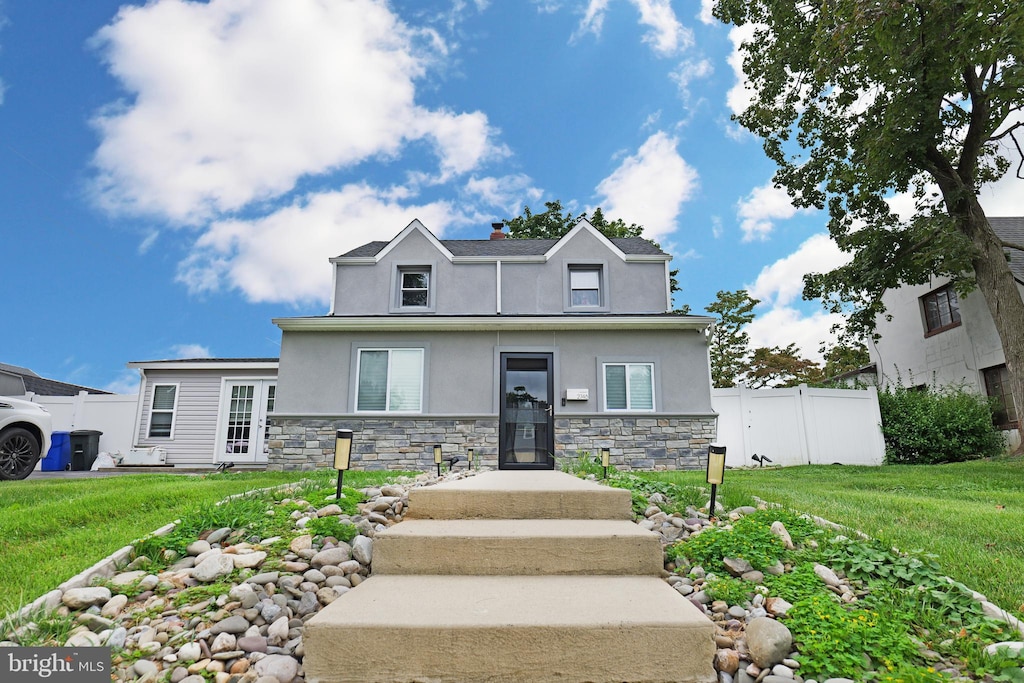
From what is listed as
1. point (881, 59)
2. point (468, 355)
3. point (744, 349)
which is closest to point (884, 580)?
point (468, 355)

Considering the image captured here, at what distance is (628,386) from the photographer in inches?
397

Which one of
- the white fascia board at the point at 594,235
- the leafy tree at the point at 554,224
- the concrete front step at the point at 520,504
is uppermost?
the leafy tree at the point at 554,224

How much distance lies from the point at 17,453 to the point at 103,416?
7.68 metres

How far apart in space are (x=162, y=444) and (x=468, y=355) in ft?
28.9

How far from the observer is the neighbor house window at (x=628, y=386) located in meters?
10.0

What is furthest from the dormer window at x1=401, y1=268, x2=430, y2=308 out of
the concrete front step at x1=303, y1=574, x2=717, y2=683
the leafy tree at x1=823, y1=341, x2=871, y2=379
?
the leafy tree at x1=823, y1=341, x2=871, y2=379

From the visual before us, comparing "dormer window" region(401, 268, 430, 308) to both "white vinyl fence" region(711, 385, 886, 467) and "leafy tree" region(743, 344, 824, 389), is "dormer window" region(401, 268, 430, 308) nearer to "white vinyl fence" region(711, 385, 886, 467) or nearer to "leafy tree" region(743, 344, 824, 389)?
"white vinyl fence" region(711, 385, 886, 467)

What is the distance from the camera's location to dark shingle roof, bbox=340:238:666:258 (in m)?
11.9

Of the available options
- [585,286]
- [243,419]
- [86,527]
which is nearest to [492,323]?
[585,286]

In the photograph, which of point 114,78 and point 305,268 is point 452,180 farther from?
point 114,78

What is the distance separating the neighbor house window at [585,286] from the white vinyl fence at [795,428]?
150 inches

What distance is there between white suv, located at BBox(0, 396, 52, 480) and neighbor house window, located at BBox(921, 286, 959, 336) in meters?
20.7

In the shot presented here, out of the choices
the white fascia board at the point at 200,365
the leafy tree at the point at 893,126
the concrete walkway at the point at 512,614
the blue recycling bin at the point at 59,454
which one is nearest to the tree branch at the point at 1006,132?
the leafy tree at the point at 893,126

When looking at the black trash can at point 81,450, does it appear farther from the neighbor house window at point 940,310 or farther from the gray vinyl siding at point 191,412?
the neighbor house window at point 940,310
